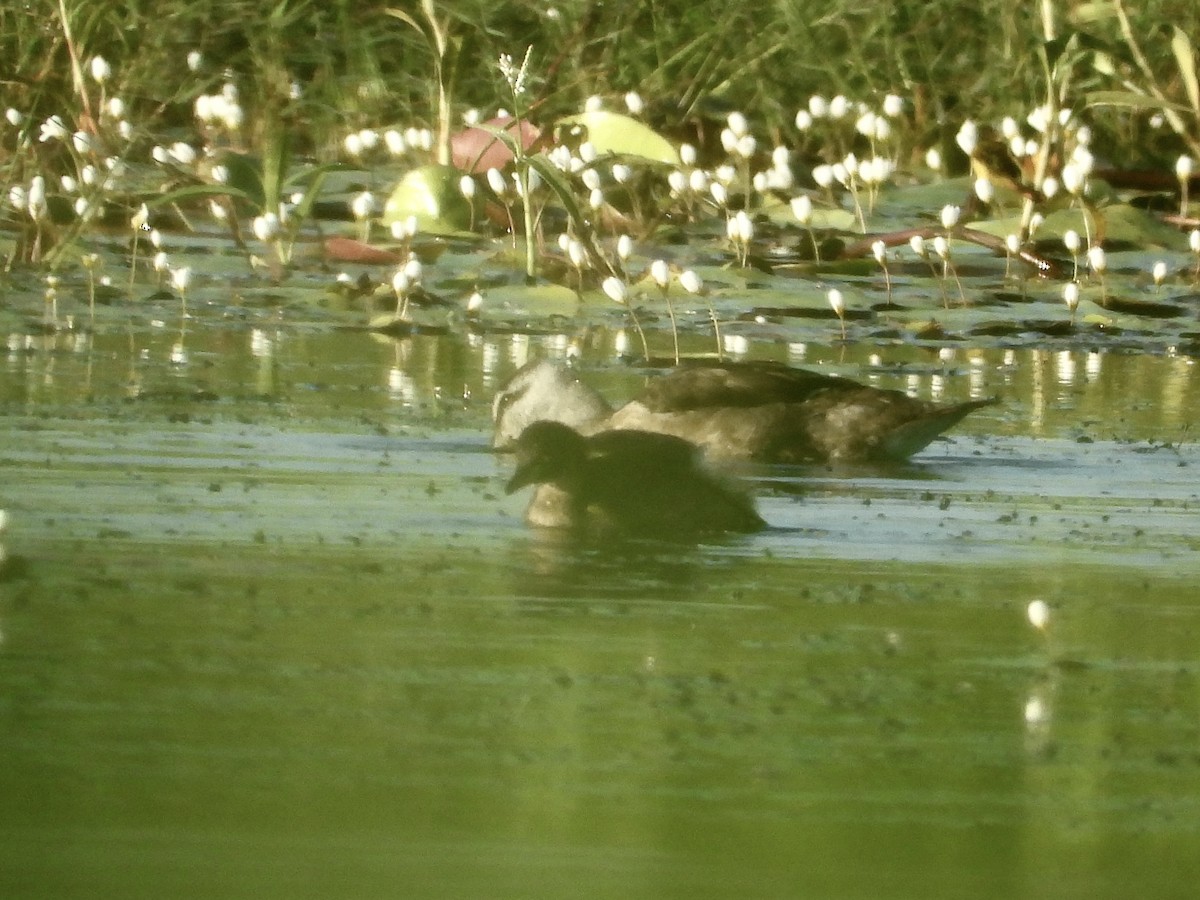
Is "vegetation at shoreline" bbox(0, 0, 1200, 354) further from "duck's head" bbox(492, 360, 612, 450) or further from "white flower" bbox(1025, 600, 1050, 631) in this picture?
"white flower" bbox(1025, 600, 1050, 631)

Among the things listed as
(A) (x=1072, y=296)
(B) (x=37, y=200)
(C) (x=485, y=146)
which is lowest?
(A) (x=1072, y=296)

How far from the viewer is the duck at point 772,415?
6.21 meters

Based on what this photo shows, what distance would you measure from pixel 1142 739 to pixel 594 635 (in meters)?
0.83

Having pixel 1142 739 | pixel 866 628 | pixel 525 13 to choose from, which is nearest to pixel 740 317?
pixel 525 13

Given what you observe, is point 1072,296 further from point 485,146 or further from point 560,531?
point 560,531

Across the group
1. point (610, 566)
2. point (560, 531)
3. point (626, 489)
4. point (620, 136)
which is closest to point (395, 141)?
point (620, 136)

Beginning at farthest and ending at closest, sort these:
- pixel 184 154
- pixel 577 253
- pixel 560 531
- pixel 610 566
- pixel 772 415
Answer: pixel 184 154, pixel 577 253, pixel 772 415, pixel 560 531, pixel 610 566

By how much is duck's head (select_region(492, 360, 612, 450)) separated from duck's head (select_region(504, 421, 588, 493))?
1.06 m

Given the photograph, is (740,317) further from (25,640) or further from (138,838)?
(138,838)

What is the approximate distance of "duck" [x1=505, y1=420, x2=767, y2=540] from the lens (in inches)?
189

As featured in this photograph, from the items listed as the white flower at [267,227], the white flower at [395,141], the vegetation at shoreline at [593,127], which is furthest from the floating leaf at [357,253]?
the white flower at [395,141]

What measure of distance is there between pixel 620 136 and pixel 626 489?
20.2 feet

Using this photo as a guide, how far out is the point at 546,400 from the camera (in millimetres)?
6523

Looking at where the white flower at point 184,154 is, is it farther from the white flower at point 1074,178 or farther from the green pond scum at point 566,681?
the green pond scum at point 566,681
